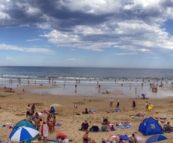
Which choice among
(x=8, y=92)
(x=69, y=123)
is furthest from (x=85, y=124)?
(x=8, y=92)

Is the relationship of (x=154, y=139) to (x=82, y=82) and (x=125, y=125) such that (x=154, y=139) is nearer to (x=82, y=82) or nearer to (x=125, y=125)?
(x=125, y=125)

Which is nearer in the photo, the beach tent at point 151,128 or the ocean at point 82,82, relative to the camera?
the beach tent at point 151,128

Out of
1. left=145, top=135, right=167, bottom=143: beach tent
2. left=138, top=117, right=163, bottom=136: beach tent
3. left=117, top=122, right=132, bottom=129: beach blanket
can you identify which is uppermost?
left=145, top=135, right=167, bottom=143: beach tent

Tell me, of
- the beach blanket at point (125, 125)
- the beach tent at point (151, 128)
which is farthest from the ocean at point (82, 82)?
the beach tent at point (151, 128)

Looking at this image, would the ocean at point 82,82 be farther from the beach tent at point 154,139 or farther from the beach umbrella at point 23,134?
the beach tent at point 154,139

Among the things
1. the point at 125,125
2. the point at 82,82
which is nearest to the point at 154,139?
the point at 125,125

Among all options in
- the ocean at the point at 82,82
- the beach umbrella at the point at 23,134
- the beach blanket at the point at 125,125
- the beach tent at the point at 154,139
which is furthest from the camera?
the ocean at the point at 82,82

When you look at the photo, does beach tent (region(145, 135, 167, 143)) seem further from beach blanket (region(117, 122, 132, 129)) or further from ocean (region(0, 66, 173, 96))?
ocean (region(0, 66, 173, 96))

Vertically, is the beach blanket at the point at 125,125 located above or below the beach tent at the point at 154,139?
below

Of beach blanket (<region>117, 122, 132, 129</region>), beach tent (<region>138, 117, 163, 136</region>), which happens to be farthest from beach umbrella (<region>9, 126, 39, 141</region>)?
beach tent (<region>138, 117, 163, 136</region>)

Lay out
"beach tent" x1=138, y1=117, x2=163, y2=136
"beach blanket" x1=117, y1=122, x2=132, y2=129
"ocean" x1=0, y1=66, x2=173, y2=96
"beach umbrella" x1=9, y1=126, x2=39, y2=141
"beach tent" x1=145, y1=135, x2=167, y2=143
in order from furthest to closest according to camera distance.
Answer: "ocean" x1=0, y1=66, x2=173, y2=96 < "beach blanket" x1=117, y1=122, x2=132, y2=129 < "beach tent" x1=138, y1=117, x2=163, y2=136 < "beach tent" x1=145, y1=135, x2=167, y2=143 < "beach umbrella" x1=9, y1=126, x2=39, y2=141

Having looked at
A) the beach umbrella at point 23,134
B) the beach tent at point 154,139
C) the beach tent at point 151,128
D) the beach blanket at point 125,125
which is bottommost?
the beach blanket at point 125,125

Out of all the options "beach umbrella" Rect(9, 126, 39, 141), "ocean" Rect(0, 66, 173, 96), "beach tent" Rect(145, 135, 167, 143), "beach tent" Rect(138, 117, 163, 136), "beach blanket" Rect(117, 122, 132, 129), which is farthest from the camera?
"ocean" Rect(0, 66, 173, 96)

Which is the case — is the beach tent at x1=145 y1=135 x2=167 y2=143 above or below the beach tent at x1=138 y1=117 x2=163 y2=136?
above
